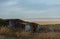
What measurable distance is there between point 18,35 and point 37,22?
9.67m

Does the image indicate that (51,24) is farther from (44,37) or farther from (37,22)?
(44,37)

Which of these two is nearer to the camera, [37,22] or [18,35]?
[18,35]

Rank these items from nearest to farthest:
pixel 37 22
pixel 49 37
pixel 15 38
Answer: pixel 15 38
pixel 49 37
pixel 37 22

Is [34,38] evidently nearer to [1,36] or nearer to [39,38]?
[39,38]

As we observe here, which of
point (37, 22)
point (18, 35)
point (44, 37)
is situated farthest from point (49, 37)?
point (37, 22)

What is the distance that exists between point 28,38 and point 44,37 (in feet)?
3.39

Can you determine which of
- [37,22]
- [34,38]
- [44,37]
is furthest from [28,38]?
[37,22]

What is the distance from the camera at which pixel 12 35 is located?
10047 millimetres

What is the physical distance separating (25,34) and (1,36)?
1.48 metres

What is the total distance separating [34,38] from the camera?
9.95 meters

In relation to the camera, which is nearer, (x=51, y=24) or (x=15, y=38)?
(x=15, y=38)

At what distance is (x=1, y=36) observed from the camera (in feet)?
32.6

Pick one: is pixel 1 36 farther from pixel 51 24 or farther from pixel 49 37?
pixel 51 24

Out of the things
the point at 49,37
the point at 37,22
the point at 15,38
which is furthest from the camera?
the point at 37,22
